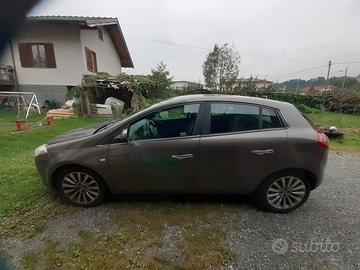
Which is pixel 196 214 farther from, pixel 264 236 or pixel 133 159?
pixel 133 159

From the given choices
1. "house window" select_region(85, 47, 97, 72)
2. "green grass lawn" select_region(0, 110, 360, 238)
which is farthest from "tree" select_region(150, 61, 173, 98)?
"green grass lawn" select_region(0, 110, 360, 238)

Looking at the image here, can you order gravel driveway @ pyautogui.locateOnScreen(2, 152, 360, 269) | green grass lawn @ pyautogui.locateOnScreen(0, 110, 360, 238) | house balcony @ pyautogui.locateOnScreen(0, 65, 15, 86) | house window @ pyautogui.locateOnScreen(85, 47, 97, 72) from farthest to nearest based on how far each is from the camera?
house window @ pyautogui.locateOnScreen(85, 47, 97, 72) < house balcony @ pyautogui.locateOnScreen(0, 65, 15, 86) < green grass lawn @ pyautogui.locateOnScreen(0, 110, 360, 238) < gravel driveway @ pyautogui.locateOnScreen(2, 152, 360, 269)

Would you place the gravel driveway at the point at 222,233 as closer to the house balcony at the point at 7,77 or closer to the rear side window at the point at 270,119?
the rear side window at the point at 270,119

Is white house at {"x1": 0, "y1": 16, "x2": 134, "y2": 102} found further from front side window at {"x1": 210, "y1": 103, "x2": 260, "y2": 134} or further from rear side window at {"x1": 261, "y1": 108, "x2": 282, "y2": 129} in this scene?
rear side window at {"x1": 261, "y1": 108, "x2": 282, "y2": 129}

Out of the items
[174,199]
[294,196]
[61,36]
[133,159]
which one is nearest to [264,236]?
[294,196]

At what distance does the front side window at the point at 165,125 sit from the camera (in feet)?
10.1

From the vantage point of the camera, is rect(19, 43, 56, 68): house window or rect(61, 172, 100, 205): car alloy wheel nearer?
rect(61, 172, 100, 205): car alloy wheel

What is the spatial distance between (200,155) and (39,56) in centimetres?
1545

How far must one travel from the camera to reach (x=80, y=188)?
324 cm

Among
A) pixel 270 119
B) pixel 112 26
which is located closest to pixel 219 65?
pixel 112 26

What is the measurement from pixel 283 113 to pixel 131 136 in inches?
78.5

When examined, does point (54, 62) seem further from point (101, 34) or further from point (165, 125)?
point (165, 125)

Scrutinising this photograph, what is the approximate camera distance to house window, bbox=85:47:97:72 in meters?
15.3

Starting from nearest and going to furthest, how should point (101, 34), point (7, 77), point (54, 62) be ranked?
point (7, 77) → point (54, 62) → point (101, 34)
